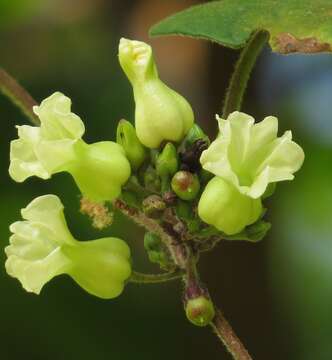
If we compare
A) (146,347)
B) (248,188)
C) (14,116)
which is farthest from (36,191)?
(248,188)

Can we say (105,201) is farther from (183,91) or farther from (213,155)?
(183,91)

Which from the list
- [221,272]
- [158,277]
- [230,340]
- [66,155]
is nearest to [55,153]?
[66,155]

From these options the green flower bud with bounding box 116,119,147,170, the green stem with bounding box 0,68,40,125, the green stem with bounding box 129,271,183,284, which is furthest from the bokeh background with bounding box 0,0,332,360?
the green flower bud with bounding box 116,119,147,170

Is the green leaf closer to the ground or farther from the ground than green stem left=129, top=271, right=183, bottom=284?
farther from the ground

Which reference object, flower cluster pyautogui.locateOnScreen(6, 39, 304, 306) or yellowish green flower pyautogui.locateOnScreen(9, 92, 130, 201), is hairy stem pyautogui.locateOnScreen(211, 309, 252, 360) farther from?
yellowish green flower pyautogui.locateOnScreen(9, 92, 130, 201)

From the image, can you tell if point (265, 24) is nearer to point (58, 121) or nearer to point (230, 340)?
point (58, 121)

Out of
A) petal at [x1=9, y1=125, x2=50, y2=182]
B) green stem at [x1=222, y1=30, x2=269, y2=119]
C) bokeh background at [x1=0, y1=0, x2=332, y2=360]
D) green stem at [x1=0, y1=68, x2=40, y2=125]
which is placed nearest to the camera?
petal at [x1=9, y1=125, x2=50, y2=182]

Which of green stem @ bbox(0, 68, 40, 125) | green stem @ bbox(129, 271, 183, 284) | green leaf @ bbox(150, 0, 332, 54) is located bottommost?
green stem @ bbox(129, 271, 183, 284)
